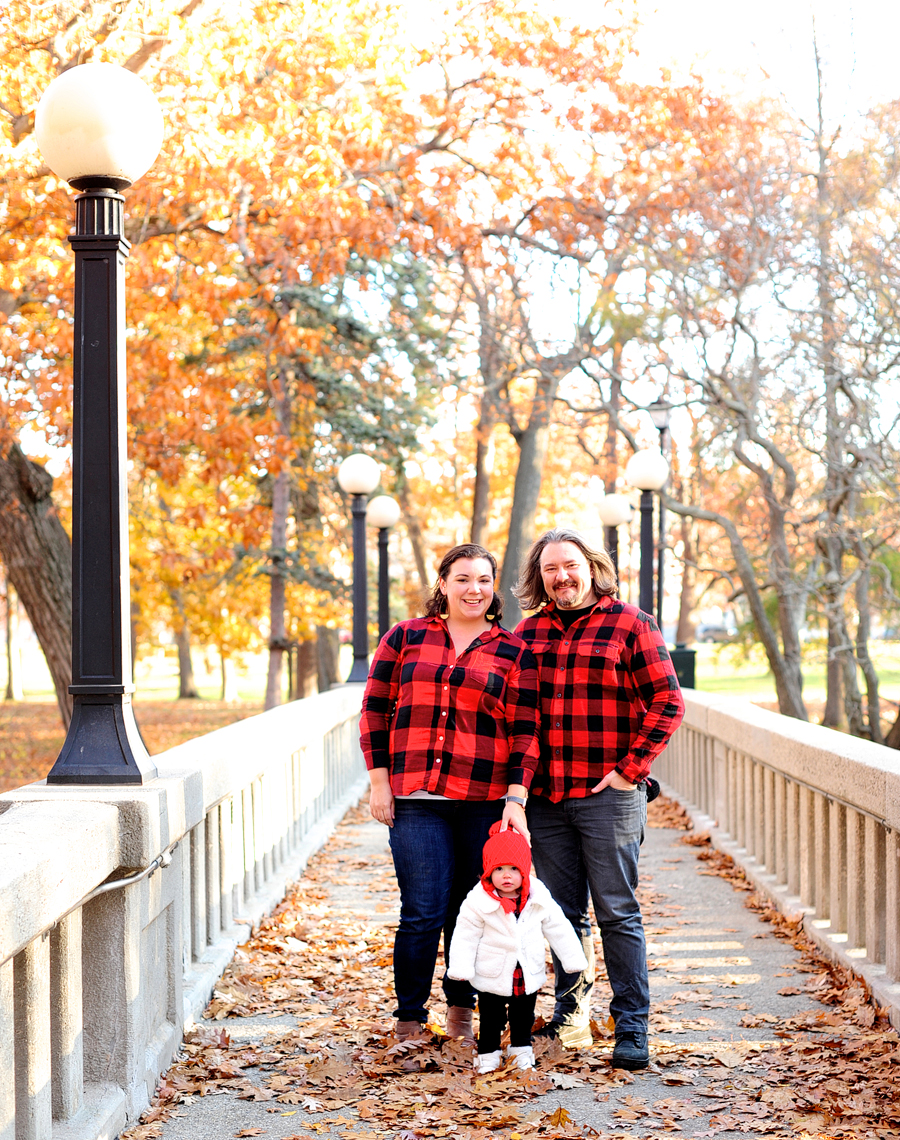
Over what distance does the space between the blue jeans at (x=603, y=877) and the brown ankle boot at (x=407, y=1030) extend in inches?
21.5

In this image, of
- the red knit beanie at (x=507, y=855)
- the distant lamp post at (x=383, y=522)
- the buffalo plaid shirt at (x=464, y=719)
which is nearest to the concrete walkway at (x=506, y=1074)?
the red knit beanie at (x=507, y=855)

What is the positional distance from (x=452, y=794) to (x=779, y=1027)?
169 cm

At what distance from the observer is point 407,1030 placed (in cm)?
468

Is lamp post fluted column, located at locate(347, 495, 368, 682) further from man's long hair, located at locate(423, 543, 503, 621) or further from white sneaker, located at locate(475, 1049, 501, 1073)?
white sneaker, located at locate(475, 1049, 501, 1073)

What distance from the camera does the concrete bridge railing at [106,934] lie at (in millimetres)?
3146

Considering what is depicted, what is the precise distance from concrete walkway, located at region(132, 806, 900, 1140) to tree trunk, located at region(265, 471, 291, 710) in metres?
14.8

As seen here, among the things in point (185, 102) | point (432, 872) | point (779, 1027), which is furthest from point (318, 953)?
point (185, 102)

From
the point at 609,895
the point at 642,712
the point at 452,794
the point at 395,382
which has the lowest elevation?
the point at 609,895

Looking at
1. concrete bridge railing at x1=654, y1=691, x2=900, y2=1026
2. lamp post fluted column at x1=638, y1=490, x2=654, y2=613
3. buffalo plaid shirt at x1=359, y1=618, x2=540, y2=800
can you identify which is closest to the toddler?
buffalo plaid shirt at x1=359, y1=618, x2=540, y2=800

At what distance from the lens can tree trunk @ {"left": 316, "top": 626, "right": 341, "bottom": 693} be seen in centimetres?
2839

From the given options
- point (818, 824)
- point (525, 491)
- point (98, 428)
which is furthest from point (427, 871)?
point (525, 491)

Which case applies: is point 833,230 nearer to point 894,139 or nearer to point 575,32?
point 894,139

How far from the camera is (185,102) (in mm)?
10750

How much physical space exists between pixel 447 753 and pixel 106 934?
4.51 ft
